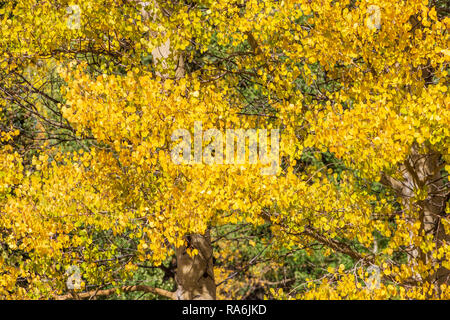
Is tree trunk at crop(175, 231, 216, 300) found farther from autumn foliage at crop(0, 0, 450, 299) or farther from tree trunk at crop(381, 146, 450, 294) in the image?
tree trunk at crop(381, 146, 450, 294)

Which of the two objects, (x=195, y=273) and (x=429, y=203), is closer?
(x=429, y=203)

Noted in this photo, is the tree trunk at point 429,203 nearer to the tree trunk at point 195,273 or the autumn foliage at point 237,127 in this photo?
the autumn foliage at point 237,127

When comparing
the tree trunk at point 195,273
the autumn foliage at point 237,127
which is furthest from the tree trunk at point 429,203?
the tree trunk at point 195,273

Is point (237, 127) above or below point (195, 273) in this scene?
above

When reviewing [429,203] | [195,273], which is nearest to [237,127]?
[195,273]

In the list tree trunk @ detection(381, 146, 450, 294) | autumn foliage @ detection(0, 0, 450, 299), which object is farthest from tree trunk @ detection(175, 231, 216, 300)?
tree trunk @ detection(381, 146, 450, 294)

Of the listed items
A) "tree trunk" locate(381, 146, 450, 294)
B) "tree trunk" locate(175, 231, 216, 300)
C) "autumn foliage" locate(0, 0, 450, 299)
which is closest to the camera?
"autumn foliage" locate(0, 0, 450, 299)

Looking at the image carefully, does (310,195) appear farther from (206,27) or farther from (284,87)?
(206,27)

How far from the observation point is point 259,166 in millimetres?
5969

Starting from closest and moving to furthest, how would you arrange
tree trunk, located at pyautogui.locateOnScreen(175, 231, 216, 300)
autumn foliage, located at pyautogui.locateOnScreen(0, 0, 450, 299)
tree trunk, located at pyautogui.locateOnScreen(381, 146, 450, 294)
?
autumn foliage, located at pyautogui.locateOnScreen(0, 0, 450, 299)
tree trunk, located at pyautogui.locateOnScreen(381, 146, 450, 294)
tree trunk, located at pyautogui.locateOnScreen(175, 231, 216, 300)

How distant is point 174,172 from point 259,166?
961 mm

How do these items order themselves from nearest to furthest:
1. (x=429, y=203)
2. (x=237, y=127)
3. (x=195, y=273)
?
(x=237, y=127)
(x=429, y=203)
(x=195, y=273)

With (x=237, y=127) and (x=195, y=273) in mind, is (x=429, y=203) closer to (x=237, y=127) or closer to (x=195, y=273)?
(x=237, y=127)

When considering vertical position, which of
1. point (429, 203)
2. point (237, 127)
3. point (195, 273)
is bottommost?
point (195, 273)
